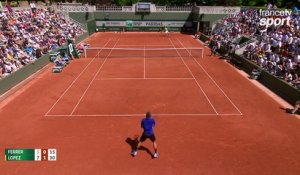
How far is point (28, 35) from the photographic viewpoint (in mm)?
29578

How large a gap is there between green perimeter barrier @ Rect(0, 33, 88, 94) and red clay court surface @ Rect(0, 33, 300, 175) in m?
0.88

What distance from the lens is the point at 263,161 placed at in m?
11.2

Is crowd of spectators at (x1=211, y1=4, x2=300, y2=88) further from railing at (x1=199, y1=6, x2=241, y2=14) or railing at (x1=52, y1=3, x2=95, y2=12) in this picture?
railing at (x1=52, y1=3, x2=95, y2=12)

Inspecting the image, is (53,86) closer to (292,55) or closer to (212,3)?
(292,55)

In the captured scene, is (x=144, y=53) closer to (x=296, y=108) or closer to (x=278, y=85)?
(x=278, y=85)

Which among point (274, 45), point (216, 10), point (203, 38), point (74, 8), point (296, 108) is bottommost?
point (296, 108)

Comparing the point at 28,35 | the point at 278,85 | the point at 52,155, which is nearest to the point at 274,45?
the point at 278,85

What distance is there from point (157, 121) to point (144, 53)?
18.2 m

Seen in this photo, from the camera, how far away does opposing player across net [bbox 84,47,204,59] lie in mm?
30619

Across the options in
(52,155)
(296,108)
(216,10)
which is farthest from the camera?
(216,10)

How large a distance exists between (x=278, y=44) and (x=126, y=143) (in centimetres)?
1746
